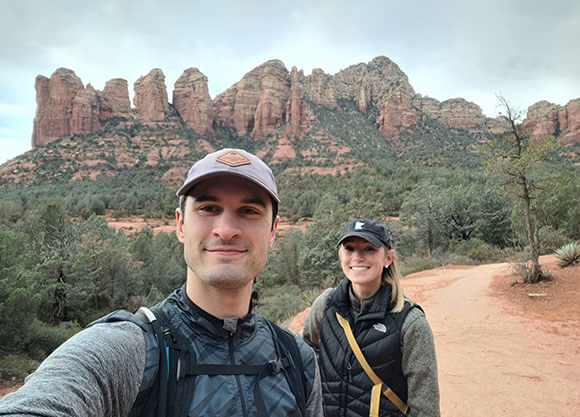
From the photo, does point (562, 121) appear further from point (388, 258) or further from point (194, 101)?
point (388, 258)

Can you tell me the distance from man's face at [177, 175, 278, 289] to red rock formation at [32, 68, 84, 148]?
90091mm

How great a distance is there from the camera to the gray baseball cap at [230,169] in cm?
113

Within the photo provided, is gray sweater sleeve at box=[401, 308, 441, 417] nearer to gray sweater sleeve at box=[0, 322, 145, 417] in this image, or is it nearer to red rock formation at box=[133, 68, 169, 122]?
gray sweater sleeve at box=[0, 322, 145, 417]

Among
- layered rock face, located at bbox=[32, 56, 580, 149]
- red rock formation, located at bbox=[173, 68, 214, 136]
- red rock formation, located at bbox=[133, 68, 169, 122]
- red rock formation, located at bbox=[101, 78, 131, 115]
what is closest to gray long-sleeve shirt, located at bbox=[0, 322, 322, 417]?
layered rock face, located at bbox=[32, 56, 580, 149]

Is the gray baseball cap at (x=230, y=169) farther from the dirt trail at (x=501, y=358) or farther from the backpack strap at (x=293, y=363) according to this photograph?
the dirt trail at (x=501, y=358)

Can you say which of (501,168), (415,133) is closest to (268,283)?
(501,168)

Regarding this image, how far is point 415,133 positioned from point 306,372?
80.3m

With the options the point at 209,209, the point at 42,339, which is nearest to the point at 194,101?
the point at 42,339

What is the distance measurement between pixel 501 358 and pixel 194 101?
90.3m

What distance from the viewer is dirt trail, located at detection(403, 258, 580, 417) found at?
4250 mm

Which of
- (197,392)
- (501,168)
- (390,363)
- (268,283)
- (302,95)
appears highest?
(302,95)

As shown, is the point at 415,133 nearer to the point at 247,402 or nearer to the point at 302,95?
the point at 302,95

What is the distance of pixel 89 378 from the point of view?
2.40 feet

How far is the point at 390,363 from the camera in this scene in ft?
6.21
